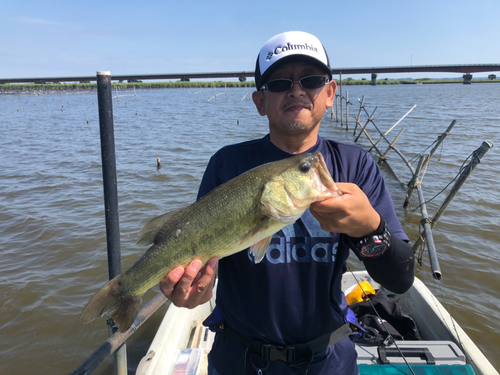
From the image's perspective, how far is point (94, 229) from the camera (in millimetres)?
9133

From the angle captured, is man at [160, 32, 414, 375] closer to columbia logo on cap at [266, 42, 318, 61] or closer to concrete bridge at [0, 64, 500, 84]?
columbia logo on cap at [266, 42, 318, 61]

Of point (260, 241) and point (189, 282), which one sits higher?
point (260, 241)

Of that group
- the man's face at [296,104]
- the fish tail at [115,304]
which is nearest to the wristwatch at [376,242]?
the man's face at [296,104]

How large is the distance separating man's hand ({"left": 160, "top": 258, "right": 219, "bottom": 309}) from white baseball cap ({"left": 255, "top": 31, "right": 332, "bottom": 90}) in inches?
56.2

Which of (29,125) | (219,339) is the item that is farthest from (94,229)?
(29,125)

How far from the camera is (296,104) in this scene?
7.45 feet

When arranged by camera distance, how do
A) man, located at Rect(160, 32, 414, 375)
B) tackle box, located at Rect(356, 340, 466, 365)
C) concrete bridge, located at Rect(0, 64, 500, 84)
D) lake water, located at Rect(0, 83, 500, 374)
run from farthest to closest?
concrete bridge, located at Rect(0, 64, 500, 84) → lake water, located at Rect(0, 83, 500, 374) → tackle box, located at Rect(356, 340, 466, 365) → man, located at Rect(160, 32, 414, 375)

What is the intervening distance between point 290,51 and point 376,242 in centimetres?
144

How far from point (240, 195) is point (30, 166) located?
653 inches

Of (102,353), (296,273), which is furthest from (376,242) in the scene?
(102,353)

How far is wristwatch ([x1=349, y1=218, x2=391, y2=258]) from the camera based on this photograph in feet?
6.33

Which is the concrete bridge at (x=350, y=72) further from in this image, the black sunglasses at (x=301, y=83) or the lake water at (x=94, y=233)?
the black sunglasses at (x=301, y=83)

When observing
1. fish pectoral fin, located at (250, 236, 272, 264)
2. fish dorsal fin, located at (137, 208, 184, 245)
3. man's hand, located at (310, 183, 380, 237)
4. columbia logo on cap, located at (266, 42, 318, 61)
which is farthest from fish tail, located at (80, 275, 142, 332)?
columbia logo on cap, located at (266, 42, 318, 61)

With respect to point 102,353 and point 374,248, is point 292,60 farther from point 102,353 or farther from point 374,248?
point 102,353
